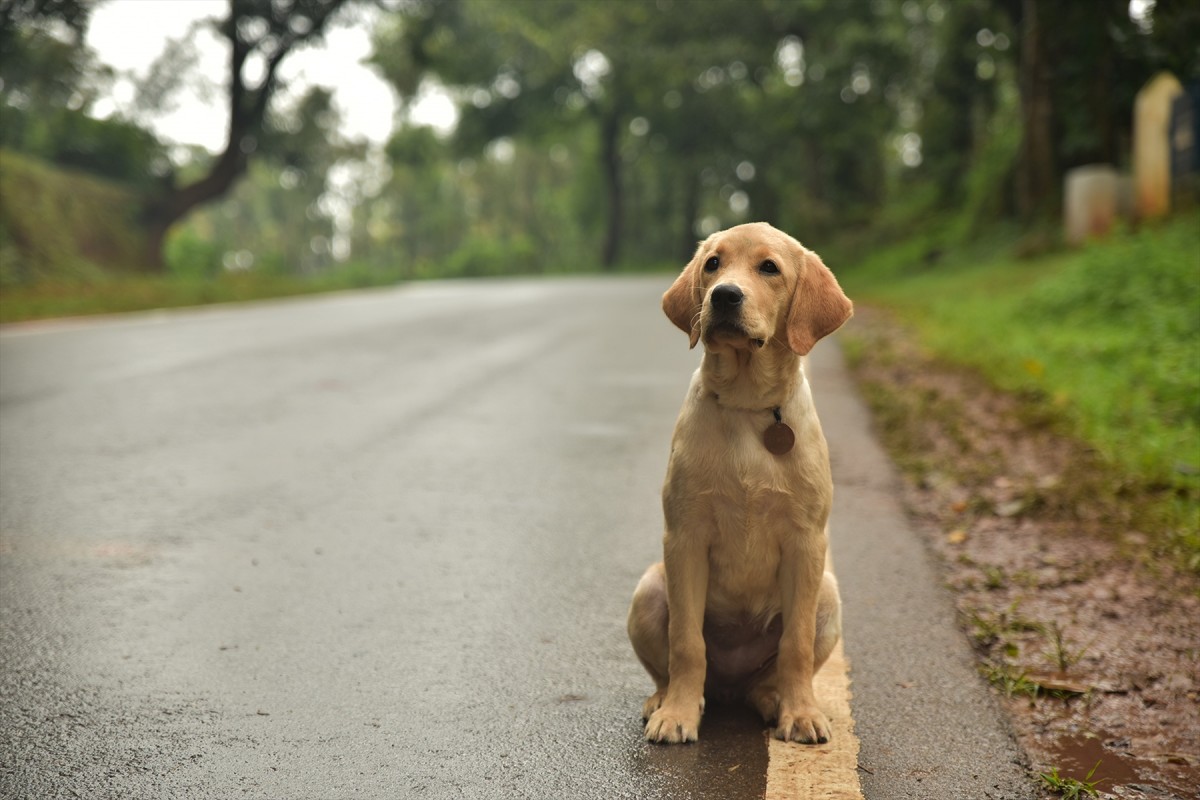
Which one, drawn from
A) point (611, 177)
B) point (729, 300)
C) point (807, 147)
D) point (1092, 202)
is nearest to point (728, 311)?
point (729, 300)

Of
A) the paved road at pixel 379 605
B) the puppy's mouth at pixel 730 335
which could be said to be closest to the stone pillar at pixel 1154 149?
the paved road at pixel 379 605

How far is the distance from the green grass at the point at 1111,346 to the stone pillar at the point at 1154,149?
1.27 metres

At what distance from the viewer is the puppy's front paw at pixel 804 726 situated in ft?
11.0

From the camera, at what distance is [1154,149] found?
16656 millimetres

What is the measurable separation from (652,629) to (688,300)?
97 centimetres

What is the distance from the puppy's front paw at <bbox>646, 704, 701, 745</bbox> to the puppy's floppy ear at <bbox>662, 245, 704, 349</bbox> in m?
1.04

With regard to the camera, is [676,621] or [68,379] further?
[68,379]

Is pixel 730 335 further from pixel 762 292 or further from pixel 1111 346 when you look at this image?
pixel 1111 346

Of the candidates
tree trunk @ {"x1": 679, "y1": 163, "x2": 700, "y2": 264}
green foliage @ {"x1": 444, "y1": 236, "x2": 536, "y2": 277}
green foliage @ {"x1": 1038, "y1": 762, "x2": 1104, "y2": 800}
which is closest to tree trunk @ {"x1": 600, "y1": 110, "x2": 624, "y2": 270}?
tree trunk @ {"x1": 679, "y1": 163, "x2": 700, "y2": 264}

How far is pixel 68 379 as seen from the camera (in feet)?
35.7

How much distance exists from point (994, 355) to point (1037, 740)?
24.8 feet

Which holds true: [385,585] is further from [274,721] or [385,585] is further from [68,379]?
[68,379]

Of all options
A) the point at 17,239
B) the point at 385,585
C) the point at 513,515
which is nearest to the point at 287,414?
the point at 513,515

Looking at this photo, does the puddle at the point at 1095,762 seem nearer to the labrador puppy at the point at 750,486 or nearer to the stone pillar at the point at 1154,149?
the labrador puppy at the point at 750,486
